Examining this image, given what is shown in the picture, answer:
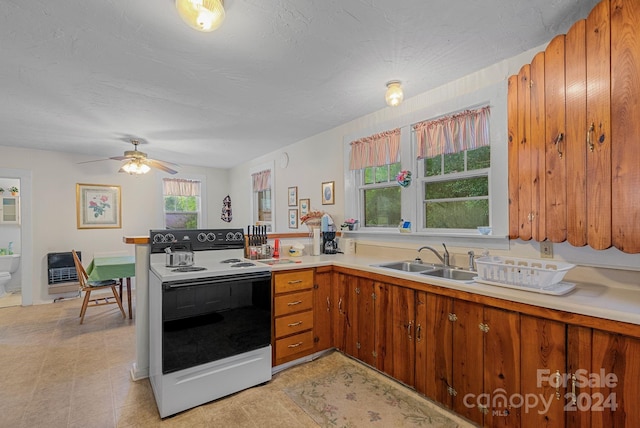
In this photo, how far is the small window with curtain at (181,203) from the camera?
592cm

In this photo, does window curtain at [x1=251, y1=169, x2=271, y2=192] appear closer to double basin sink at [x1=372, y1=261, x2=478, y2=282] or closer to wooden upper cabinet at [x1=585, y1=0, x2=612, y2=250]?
double basin sink at [x1=372, y1=261, x2=478, y2=282]

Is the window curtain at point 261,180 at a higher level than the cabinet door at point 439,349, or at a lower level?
higher

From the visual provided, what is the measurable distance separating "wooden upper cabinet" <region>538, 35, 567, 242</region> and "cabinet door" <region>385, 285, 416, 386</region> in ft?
3.11

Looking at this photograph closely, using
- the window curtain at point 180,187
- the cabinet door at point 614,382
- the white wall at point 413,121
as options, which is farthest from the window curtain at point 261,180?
the cabinet door at point 614,382

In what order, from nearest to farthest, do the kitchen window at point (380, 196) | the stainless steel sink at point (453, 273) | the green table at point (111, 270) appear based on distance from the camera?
1. the stainless steel sink at point (453, 273)
2. the kitchen window at point (380, 196)
3. the green table at point (111, 270)

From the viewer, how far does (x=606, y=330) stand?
1.26 metres

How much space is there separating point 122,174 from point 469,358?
5945 millimetres

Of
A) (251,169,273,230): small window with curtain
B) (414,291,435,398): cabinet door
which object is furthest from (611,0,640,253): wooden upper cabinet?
(251,169,273,230): small window with curtain

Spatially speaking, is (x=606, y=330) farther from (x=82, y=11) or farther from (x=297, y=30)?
(x=82, y=11)

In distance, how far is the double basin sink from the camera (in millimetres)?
2254

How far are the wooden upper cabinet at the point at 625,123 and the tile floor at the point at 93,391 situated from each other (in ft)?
6.54

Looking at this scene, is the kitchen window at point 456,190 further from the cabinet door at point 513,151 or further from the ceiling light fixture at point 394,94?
the ceiling light fixture at point 394,94

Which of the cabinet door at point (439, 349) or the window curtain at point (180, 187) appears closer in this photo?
the cabinet door at point (439, 349)

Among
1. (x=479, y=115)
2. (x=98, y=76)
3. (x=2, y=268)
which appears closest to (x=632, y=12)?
(x=479, y=115)
